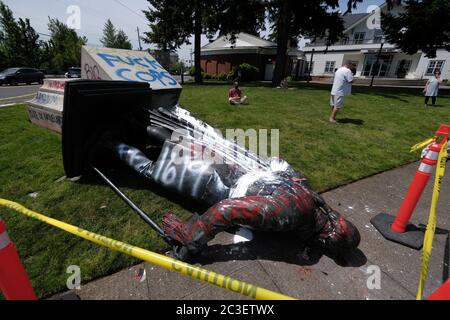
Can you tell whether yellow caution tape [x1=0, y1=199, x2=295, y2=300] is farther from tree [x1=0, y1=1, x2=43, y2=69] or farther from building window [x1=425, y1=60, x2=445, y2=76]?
tree [x1=0, y1=1, x2=43, y2=69]

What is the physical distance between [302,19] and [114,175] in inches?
813

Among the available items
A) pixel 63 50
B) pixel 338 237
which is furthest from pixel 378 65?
pixel 63 50

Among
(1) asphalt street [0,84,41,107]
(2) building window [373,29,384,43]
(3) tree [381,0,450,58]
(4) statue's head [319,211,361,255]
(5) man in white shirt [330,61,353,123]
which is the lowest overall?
(1) asphalt street [0,84,41,107]

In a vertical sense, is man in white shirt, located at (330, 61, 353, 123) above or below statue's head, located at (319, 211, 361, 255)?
above

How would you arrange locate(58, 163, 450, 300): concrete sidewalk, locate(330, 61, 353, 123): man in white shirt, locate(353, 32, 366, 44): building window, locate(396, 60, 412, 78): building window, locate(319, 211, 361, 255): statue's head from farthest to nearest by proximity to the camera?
locate(353, 32, 366, 44): building window → locate(396, 60, 412, 78): building window → locate(330, 61, 353, 123): man in white shirt → locate(319, 211, 361, 255): statue's head → locate(58, 163, 450, 300): concrete sidewalk

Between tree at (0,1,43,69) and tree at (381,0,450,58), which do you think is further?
tree at (0,1,43,69)

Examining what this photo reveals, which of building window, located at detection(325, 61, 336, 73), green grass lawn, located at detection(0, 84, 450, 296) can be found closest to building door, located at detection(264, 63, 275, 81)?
building window, located at detection(325, 61, 336, 73)

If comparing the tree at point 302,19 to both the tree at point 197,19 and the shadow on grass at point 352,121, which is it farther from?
the shadow on grass at point 352,121

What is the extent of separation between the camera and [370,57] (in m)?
35.2

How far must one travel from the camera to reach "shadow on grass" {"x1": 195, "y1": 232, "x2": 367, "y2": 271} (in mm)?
2287

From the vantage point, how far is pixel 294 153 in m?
4.95

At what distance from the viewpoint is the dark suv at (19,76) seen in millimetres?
18181
